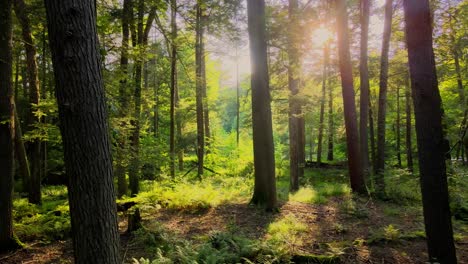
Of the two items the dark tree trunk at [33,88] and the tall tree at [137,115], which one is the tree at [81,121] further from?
the dark tree trunk at [33,88]

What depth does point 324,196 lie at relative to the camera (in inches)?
404

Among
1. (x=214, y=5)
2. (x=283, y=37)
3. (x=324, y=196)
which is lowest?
(x=324, y=196)

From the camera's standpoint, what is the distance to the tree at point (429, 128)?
406cm

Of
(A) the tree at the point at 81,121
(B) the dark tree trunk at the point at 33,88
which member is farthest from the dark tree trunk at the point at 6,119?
(A) the tree at the point at 81,121

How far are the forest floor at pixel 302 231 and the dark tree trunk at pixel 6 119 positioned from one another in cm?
90

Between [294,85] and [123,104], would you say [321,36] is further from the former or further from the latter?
[123,104]

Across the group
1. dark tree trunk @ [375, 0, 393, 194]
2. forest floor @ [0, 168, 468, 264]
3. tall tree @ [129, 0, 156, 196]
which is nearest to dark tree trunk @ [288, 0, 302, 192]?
dark tree trunk @ [375, 0, 393, 194]

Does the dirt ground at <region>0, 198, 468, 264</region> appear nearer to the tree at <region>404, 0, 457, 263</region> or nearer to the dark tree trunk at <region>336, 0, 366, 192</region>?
the tree at <region>404, 0, 457, 263</region>

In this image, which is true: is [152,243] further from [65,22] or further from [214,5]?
[214,5]

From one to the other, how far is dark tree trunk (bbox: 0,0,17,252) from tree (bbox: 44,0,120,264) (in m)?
4.08

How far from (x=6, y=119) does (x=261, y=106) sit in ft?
17.8

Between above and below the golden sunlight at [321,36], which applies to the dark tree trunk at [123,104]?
below

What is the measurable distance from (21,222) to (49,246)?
70.1 inches

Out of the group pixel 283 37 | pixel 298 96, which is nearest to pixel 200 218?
pixel 298 96
